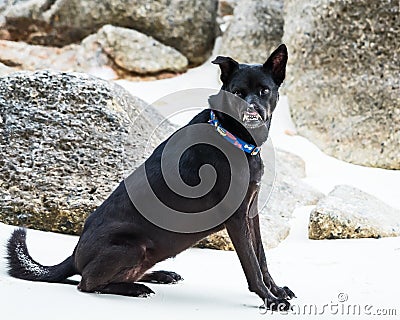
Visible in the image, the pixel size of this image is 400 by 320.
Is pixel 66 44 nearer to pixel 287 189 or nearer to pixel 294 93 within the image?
pixel 294 93

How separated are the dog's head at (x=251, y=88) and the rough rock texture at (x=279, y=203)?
144 cm

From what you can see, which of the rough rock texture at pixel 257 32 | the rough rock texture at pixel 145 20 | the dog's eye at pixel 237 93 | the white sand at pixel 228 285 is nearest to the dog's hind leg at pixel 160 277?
the white sand at pixel 228 285

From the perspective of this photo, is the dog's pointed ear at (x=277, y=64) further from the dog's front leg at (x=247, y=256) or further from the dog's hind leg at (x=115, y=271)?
the dog's hind leg at (x=115, y=271)

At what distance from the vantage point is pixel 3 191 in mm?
3859

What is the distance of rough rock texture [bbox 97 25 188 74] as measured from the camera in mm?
9047

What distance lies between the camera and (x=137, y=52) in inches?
357

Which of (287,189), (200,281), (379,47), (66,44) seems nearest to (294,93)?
(379,47)

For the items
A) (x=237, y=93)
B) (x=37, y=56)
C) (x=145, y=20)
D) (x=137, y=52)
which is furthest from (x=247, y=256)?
(x=37, y=56)

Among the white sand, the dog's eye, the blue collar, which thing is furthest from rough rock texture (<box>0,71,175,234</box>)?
the dog's eye

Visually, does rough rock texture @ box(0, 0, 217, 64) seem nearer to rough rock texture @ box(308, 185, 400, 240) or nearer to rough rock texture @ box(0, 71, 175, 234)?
rough rock texture @ box(0, 71, 175, 234)

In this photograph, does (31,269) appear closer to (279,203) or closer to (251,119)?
(251,119)

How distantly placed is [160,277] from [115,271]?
50 centimetres

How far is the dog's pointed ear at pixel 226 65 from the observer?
261 cm

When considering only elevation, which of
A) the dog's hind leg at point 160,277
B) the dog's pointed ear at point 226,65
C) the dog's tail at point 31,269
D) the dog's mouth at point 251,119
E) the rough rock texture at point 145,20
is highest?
the dog's pointed ear at point 226,65
